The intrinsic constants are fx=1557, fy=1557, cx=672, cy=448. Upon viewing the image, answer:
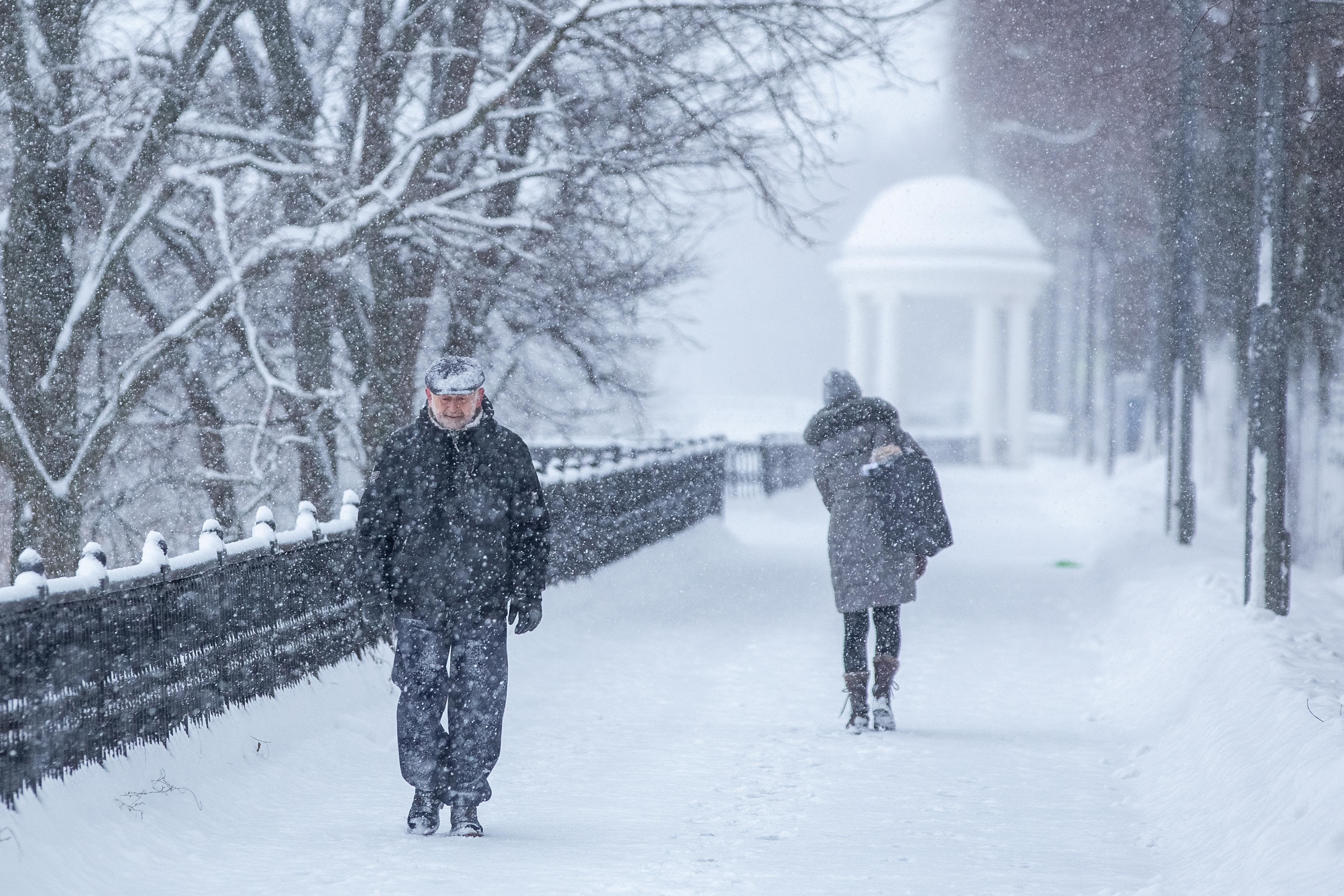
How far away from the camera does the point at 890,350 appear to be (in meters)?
41.7

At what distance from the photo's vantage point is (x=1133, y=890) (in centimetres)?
477

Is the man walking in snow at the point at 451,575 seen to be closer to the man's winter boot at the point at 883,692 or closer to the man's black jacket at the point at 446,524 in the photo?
the man's black jacket at the point at 446,524

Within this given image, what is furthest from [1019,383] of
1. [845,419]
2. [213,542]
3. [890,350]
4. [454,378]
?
[454,378]

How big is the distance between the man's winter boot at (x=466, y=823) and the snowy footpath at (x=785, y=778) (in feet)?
0.34

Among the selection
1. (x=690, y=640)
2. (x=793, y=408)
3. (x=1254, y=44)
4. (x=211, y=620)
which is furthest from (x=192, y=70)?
(x=793, y=408)

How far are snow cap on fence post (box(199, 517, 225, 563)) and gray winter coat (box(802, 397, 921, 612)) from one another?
280 cm

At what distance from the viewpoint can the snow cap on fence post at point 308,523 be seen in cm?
729

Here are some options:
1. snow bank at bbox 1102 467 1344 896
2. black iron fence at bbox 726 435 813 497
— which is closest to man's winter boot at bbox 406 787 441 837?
snow bank at bbox 1102 467 1344 896

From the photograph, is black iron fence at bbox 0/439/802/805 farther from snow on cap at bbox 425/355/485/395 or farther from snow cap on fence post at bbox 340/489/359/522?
snow on cap at bbox 425/355/485/395

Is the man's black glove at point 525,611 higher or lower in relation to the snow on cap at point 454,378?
lower

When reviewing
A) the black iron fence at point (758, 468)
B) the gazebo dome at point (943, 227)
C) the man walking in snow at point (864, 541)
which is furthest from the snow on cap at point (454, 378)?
the gazebo dome at point (943, 227)

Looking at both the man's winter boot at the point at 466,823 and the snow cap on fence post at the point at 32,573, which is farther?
the man's winter boot at the point at 466,823

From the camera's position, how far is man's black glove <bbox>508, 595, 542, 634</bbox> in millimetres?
5371

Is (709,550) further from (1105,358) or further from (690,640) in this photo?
(1105,358)
